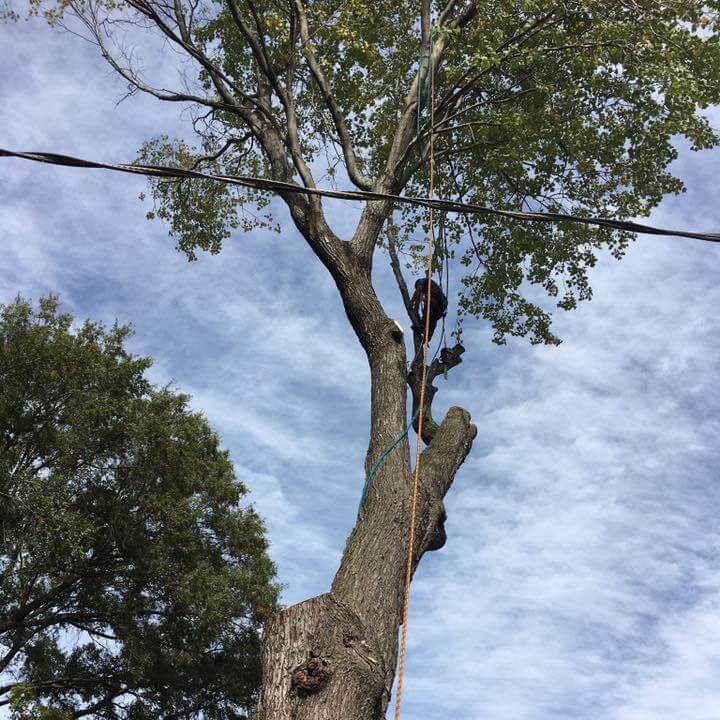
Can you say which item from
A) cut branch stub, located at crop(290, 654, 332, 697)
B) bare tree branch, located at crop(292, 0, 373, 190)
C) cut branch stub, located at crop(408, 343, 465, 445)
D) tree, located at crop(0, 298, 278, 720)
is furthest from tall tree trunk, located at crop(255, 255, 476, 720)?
tree, located at crop(0, 298, 278, 720)

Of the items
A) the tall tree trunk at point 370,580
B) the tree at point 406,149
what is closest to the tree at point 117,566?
the tree at point 406,149

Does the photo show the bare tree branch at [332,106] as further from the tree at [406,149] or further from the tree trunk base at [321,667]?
the tree trunk base at [321,667]

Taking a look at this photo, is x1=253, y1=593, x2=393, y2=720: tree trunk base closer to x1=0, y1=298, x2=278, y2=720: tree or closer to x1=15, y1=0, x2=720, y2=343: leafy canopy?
x1=15, y1=0, x2=720, y2=343: leafy canopy

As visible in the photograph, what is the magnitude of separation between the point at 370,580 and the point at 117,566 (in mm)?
10263

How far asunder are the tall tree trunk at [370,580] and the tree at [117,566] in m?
8.43

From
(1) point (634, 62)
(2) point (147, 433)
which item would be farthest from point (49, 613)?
(1) point (634, 62)

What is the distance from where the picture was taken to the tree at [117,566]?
1270 cm

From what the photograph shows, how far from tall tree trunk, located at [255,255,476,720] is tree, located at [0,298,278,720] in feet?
27.6

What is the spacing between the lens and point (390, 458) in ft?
16.4

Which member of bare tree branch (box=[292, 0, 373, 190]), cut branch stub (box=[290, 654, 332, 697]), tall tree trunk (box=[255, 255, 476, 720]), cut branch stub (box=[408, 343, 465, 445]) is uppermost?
bare tree branch (box=[292, 0, 373, 190])

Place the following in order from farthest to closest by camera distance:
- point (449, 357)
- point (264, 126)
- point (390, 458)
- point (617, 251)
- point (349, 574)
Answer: point (617, 251), point (264, 126), point (449, 357), point (390, 458), point (349, 574)

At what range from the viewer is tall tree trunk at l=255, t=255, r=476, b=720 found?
3.63 metres

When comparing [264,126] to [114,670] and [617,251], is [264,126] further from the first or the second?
[114,670]

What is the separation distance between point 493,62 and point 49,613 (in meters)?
12.0
